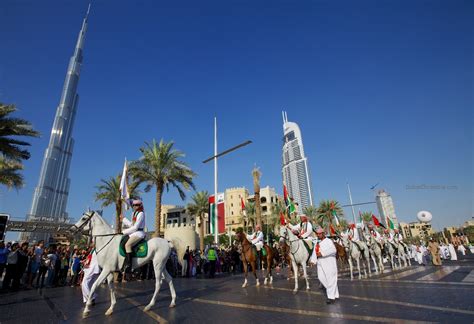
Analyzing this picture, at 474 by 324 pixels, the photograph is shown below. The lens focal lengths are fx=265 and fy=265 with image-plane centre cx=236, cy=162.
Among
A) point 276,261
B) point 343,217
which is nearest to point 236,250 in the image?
point 276,261

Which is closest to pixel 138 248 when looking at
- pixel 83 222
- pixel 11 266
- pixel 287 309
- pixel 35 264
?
pixel 83 222

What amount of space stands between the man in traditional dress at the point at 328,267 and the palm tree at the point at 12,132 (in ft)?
59.8

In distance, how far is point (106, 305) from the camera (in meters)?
8.45

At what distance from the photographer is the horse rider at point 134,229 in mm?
7910

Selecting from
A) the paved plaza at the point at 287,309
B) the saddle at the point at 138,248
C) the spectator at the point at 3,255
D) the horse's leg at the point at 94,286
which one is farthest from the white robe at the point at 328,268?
the spectator at the point at 3,255

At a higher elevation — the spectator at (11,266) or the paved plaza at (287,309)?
the spectator at (11,266)

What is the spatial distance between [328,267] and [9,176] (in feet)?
75.3

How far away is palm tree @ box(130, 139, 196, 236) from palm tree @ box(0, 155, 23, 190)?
8.66 metres

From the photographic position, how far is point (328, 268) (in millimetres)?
8062

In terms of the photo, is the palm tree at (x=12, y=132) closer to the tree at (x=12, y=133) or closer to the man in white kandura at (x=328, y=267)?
the tree at (x=12, y=133)

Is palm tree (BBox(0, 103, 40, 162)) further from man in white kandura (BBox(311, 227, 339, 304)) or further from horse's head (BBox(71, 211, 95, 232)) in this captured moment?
man in white kandura (BBox(311, 227, 339, 304))

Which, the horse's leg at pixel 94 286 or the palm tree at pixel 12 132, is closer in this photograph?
the horse's leg at pixel 94 286

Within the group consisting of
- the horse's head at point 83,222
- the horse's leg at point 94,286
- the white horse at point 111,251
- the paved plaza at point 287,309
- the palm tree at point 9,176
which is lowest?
the paved plaza at point 287,309

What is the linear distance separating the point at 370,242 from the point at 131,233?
1442cm
